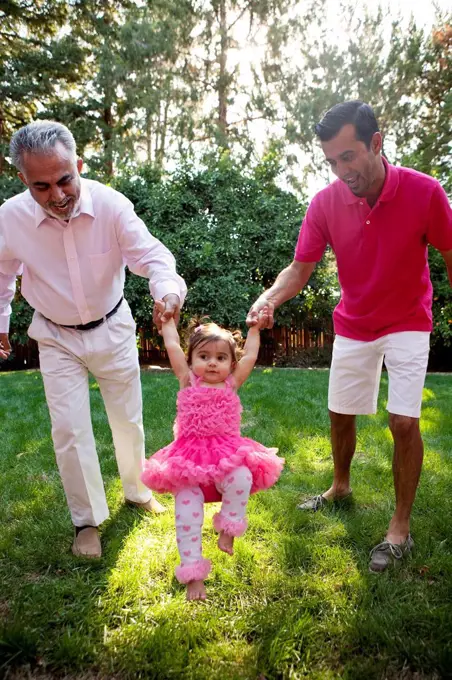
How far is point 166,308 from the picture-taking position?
2689 mm

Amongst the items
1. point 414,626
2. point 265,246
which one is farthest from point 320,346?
point 414,626

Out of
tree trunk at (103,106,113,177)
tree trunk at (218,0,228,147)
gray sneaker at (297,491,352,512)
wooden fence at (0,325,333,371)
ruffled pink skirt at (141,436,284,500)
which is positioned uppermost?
tree trunk at (218,0,228,147)

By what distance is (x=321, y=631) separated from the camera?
219 cm

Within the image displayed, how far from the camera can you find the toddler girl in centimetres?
235

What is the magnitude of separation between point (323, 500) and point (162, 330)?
1593 mm

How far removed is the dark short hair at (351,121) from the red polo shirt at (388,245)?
23 centimetres

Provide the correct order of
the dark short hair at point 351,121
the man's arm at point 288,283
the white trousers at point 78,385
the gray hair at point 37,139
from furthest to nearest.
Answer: the man's arm at point 288,283
the white trousers at point 78,385
the dark short hair at point 351,121
the gray hair at point 37,139

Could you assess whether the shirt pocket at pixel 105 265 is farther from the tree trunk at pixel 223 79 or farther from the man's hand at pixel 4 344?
the tree trunk at pixel 223 79

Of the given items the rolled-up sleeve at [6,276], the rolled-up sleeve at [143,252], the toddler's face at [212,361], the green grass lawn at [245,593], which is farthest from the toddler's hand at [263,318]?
the rolled-up sleeve at [6,276]

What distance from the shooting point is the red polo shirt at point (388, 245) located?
2844 mm

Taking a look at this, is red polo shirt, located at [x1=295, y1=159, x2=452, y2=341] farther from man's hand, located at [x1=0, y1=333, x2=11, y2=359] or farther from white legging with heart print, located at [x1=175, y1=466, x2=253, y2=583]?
man's hand, located at [x1=0, y1=333, x2=11, y2=359]

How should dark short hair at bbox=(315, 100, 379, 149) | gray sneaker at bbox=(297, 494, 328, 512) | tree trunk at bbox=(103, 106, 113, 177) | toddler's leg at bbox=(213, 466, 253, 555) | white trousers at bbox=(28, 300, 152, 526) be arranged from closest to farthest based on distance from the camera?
1. toddler's leg at bbox=(213, 466, 253, 555)
2. dark short hair at bbox=(315, 100, 379, 149)
3. white trousers at bbox=(28, 300, 152, 526)
4. gray sneaker at bbox=(297, 494, 328, 512)
5. tree trunk at bbox=(103, 106, 113, 177)

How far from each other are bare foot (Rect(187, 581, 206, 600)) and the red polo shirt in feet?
5.38

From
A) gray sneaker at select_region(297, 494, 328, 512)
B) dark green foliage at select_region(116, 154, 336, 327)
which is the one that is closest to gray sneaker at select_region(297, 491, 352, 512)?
gray sneaker at select_region(297, 494, 328, 512)
